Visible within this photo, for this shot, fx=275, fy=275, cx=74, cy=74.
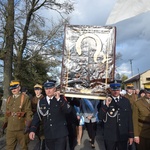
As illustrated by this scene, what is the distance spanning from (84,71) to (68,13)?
1369cm

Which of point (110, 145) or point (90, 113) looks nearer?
point (110, 145)

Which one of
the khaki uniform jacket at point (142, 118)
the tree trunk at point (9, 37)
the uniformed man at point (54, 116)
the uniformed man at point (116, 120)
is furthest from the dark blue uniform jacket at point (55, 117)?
the tree trunk at point (9, 37)

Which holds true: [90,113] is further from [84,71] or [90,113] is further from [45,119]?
[45,119]

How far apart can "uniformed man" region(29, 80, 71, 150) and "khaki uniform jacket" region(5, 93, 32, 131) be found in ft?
3.63

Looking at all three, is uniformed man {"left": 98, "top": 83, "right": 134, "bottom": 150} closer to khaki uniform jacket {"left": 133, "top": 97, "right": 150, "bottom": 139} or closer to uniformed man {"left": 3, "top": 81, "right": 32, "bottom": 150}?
khaki uniform jacket {"left": 133, "top": 97, "right": 150, "bottom": 139}

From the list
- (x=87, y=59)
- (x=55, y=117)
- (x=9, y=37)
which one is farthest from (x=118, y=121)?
(x=9, y=37)

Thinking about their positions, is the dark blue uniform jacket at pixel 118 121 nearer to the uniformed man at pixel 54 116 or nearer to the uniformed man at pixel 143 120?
the uniformed man at pixel 143 120

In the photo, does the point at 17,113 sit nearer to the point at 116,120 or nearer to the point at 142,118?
the point at 116,120

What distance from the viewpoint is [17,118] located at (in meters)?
6.03

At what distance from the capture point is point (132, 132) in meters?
4.91

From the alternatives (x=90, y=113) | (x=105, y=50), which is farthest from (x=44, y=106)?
(x=90, y=113)

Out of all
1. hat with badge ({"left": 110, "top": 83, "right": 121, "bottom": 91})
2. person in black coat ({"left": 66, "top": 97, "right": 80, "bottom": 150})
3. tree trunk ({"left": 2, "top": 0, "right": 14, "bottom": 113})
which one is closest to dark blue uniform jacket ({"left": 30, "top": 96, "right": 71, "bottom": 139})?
person in black coat ({"left": 66, "top": 97, "right": 80, "bottom": 150})

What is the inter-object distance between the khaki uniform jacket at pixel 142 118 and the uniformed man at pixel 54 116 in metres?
1.43

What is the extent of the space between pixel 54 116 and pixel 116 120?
1.11 m
